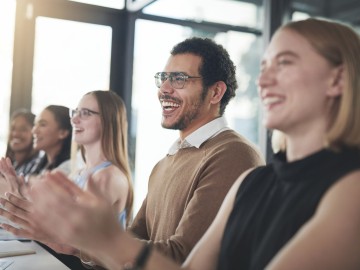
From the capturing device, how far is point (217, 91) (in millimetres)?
2232

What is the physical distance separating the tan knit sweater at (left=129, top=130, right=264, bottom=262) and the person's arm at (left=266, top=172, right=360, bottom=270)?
73 centimetres

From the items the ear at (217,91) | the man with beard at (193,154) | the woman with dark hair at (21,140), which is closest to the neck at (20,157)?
the woman with dark hair at (21,140)

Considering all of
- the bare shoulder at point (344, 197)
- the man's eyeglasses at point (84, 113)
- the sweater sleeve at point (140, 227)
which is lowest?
the sweater sleeve at point (140, 227)

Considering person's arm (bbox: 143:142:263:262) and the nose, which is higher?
the nose

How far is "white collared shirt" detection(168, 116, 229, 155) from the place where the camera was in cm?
204

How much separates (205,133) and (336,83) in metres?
0.95

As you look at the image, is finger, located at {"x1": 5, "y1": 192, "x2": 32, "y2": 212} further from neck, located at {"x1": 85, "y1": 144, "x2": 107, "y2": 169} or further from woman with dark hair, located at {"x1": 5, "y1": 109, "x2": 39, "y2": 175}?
woman with dark hair, located at {"x1": 5, "y1": 109, "x2": 39, "y2": 175}

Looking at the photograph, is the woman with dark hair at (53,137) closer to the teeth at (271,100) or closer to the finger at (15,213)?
the finger at (15,213)

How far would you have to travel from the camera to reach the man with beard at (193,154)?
1.74 meters

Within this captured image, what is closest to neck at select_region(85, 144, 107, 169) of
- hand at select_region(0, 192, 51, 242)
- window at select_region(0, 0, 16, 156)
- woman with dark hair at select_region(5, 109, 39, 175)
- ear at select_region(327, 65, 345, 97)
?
hand at select_region(0, 192, 51, 242)

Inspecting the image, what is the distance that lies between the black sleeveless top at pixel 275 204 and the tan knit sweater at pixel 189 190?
0.45 metres

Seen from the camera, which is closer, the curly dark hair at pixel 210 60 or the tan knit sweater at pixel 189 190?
the tan knit sweater at pixel 189 190

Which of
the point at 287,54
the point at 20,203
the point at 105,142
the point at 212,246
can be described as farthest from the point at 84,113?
the point at 287,54

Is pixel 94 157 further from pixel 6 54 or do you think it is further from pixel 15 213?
pixel 6 54
